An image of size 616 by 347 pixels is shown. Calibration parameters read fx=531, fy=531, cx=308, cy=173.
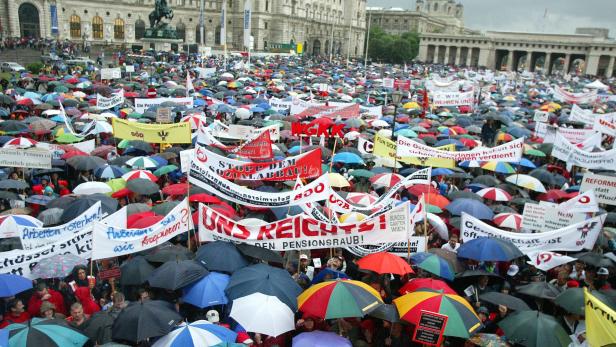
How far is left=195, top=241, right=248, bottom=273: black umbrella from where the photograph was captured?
7.20 m

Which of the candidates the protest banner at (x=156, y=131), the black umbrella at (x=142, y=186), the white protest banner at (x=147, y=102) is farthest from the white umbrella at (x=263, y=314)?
the white protest banner at (x=147, y=102)

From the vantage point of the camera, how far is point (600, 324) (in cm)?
493

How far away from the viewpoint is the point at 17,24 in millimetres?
59250

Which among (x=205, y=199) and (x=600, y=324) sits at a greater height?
(x=600, y=324)

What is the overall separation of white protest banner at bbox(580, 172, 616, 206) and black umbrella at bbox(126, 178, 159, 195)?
27.2 ft

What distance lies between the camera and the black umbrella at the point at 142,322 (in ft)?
17.8

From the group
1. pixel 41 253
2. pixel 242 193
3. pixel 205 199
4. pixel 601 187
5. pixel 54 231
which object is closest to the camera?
pixel 41 253

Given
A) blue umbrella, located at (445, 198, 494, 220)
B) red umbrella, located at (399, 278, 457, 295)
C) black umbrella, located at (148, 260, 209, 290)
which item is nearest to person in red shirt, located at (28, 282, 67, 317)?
black umbrella, located at (148, 260, 209, 290)

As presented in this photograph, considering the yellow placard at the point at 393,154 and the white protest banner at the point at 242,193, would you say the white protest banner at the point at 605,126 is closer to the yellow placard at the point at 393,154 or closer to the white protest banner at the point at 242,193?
the yellow placard at the point at 393,154

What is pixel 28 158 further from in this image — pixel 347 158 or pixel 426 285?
pixel 426 285

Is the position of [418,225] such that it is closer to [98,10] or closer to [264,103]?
[264,103]

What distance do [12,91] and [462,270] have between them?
19.4m

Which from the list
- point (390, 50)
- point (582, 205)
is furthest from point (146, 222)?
point (390, 50)

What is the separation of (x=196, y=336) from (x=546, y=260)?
5.37 metres
